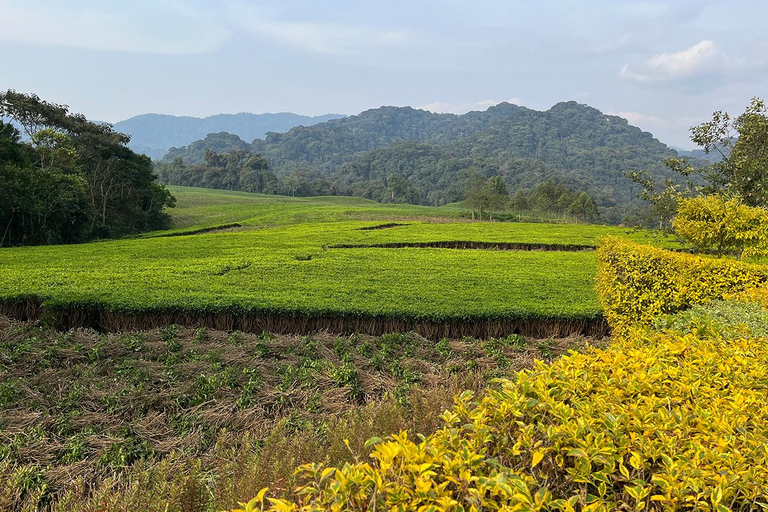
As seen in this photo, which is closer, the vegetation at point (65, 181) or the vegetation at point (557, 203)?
the vegetation at point (65, 181)

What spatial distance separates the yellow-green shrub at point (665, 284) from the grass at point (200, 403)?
1.24 metres

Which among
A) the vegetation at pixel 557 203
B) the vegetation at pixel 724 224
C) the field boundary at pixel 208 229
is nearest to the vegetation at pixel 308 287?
the vegetation at pixel 724 224

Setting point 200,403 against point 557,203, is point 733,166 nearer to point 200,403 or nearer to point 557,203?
point 200,403

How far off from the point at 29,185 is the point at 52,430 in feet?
78.6

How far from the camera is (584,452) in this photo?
5.38 ft

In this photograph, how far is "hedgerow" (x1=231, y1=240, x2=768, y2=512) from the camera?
1485 mm

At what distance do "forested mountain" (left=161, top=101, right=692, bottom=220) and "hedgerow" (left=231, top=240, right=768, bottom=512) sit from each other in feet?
278

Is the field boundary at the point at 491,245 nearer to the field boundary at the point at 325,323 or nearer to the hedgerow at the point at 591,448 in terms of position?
the field boundary at the point at 325,323

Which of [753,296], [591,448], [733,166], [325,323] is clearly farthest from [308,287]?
[733,166]

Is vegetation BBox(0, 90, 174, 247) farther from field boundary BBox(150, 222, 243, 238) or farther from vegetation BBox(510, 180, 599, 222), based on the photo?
vegetation BBox(510, 180, 599, 222)

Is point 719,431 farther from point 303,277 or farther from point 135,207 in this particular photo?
point 135,207

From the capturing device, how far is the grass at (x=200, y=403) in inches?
113

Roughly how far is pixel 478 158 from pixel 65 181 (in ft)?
401

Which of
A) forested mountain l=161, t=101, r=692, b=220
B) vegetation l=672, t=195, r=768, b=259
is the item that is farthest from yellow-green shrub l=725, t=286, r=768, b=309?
forested mountain l=161, t=101, r=692, b=220
